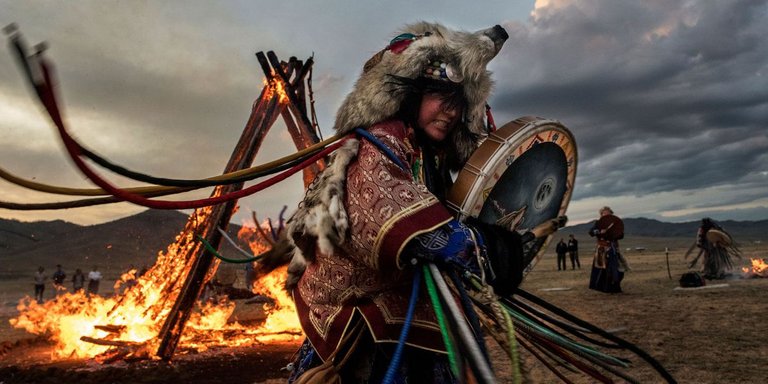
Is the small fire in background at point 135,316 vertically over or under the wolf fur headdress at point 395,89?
under

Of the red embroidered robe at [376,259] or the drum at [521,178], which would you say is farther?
the drum at [521,178]

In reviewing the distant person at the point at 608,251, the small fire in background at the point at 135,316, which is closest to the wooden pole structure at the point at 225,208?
the small fire in background at the point at 135,316

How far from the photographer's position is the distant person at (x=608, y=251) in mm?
12867

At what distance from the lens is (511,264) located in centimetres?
179

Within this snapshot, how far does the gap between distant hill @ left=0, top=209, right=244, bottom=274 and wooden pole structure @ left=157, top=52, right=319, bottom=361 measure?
4634 cm

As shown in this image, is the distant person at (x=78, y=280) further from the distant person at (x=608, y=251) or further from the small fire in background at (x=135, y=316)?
the distant person at (x=608, y=251)

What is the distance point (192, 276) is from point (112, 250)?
69.0m

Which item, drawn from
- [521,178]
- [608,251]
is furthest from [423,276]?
[608,251]

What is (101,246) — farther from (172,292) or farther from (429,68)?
(429,68)

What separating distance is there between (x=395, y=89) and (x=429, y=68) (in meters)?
0.20

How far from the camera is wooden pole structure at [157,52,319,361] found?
7074 millimetres

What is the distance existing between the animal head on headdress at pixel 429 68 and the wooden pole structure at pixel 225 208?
16.3 feet

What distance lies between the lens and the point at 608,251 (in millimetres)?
12961

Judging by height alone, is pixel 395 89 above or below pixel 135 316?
above
